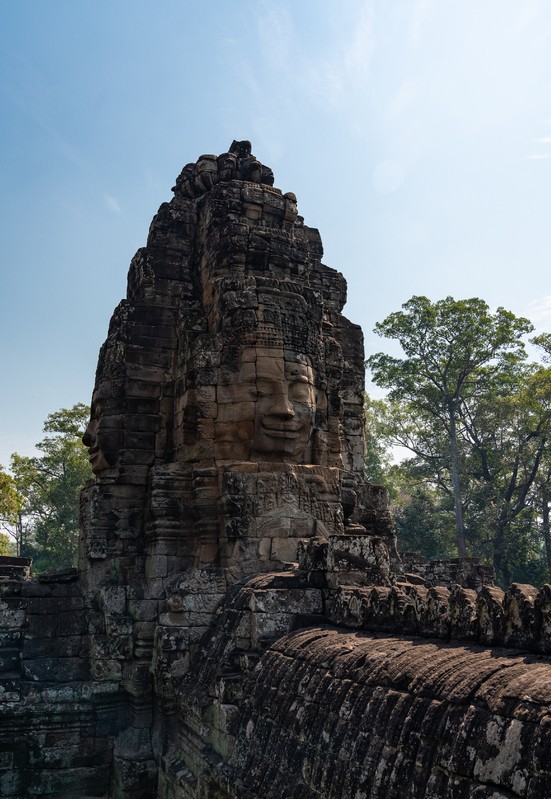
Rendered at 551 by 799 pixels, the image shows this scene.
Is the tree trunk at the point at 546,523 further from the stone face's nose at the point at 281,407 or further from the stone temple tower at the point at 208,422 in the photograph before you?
the stone face's nose at the point at 281,407

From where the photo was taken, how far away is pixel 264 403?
8633 millimetres

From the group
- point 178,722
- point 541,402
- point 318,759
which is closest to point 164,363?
point 178,722

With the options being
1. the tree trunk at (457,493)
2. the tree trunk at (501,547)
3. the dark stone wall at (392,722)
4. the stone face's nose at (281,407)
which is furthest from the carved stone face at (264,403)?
the tree trunk at (501,547)

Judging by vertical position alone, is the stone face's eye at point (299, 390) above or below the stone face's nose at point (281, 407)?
above

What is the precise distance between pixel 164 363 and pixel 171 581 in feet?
10.2

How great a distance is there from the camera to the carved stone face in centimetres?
862

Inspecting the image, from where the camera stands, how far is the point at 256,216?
10.1m

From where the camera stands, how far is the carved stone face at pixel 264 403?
8.62 m

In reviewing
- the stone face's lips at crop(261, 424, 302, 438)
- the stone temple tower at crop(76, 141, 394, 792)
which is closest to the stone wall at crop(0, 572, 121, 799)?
the stone temple tower at crop(76, 141, 394, 792)

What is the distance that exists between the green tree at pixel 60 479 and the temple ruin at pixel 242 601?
80.8 feet

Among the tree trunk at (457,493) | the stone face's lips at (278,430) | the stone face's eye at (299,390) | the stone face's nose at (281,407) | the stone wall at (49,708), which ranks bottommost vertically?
the stone wall at (49,708)

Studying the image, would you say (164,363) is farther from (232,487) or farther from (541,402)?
(541,402)

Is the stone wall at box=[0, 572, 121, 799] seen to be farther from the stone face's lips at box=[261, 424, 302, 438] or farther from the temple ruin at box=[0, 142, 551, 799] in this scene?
the stone face's lips at box=[261, 424, 302, 438]

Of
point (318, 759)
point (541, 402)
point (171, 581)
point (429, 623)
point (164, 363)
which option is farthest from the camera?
point (541, 402)
